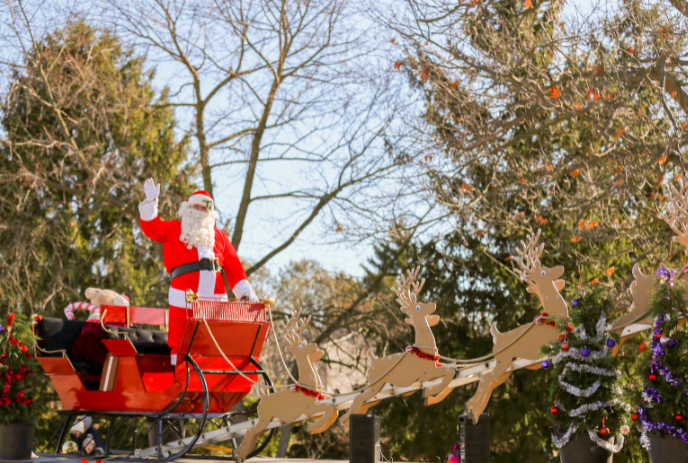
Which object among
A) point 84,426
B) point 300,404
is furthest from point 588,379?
point 84,426

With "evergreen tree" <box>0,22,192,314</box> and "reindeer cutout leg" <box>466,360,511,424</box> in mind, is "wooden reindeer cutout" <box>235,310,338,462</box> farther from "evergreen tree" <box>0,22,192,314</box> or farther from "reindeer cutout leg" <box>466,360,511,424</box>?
"evergreen tree" <box>0,22,192,314</box>

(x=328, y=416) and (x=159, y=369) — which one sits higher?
(x=159, y=369)

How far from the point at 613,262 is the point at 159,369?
7.78 meters

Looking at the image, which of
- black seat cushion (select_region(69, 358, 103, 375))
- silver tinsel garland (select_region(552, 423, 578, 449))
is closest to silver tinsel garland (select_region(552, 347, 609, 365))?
silver tinsel garland (select_region(552, 423, 578, 449))

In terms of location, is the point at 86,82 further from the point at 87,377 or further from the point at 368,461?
the point at 368,461

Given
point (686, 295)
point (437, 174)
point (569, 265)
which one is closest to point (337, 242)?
point (437, 174)

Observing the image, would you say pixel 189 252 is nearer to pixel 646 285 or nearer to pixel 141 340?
pixel 141 340

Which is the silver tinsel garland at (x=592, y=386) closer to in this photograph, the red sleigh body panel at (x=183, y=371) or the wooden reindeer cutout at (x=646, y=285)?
the wooden reindeer cutout at (x=646, y=285)

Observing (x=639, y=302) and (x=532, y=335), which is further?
(x=532, y=335)

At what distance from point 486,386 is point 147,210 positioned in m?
3.17

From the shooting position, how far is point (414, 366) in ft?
15.5

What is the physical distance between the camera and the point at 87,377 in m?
5.93

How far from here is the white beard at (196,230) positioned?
19.4 ft

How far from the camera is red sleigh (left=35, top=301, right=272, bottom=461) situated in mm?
5141
